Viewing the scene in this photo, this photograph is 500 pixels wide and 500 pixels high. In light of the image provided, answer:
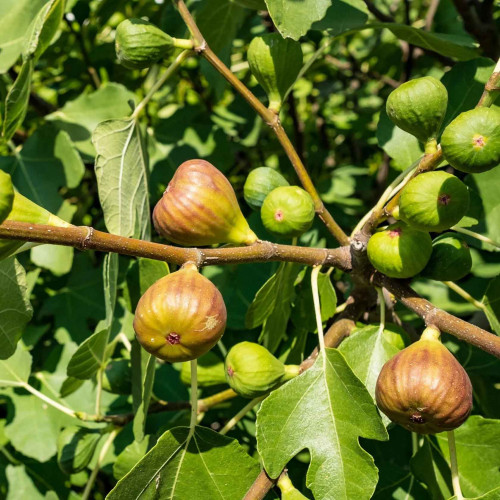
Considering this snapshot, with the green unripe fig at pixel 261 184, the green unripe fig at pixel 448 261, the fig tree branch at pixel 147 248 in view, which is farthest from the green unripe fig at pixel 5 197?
the green unripe fig at pixel 448 261

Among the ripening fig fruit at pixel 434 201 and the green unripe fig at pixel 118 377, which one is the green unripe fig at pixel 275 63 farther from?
the green unripe fig at pixel 118 377

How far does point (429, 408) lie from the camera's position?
1023mm

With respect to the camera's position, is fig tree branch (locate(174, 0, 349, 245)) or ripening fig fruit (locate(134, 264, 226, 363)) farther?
fig tree branch (locate(174, 0, 349, 245))

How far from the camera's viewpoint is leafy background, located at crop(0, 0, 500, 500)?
1.27m

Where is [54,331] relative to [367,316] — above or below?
below

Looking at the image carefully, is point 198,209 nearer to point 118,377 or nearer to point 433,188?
point 433,188

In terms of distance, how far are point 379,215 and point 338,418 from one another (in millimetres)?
397

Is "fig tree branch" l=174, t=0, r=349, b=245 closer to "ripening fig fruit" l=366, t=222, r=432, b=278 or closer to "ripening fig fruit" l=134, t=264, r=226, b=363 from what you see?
"ripening fig fruit" l=366, t=222, r=432, b=278

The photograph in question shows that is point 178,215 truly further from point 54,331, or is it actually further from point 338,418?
point 54,331

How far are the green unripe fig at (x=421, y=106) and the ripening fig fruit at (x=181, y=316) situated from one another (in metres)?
0.48

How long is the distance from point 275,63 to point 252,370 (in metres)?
0.66

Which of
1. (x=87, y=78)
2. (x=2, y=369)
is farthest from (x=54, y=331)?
(x=87, y=78)

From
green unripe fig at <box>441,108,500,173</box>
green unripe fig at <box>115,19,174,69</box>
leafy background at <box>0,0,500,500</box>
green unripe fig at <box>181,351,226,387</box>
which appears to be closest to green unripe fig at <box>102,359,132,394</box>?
leafy background at <box>0,0,500,500</box>

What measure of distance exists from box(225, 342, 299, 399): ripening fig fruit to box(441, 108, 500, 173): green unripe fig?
0.54 metres
